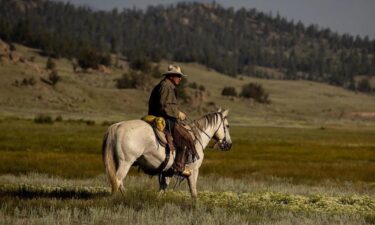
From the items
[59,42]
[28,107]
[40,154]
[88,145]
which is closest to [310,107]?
[59,42]

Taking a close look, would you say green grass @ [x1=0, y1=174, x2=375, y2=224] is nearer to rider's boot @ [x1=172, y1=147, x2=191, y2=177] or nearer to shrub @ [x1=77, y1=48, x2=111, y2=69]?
rider's boot @ [x1=172, y1=147, x2=191, y2=177]

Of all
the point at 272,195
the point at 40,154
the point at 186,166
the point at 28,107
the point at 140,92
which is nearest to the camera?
the point at 186,166

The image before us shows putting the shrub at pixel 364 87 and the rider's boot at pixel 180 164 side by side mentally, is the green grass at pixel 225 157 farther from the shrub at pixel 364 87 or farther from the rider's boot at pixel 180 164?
the shrub at pixel 364 87

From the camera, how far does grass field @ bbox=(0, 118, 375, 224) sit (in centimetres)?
1099

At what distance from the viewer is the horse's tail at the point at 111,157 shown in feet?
42.8

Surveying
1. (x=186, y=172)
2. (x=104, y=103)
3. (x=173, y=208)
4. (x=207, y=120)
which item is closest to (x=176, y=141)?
(x=186, y=172)

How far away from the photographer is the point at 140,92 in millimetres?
91500

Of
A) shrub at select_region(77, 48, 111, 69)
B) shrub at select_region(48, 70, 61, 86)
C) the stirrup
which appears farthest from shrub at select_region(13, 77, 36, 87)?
the stirrup

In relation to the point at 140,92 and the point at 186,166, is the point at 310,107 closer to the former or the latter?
the point at 140,92

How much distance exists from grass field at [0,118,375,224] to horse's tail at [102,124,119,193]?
0.37 m

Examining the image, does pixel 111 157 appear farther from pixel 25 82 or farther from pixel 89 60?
pixel 89 60

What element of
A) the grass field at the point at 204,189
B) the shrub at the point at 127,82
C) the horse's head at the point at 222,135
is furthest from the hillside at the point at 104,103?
the horse's head at the point at 222,135

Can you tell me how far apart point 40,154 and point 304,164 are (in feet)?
42.4

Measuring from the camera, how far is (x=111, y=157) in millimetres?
13148
